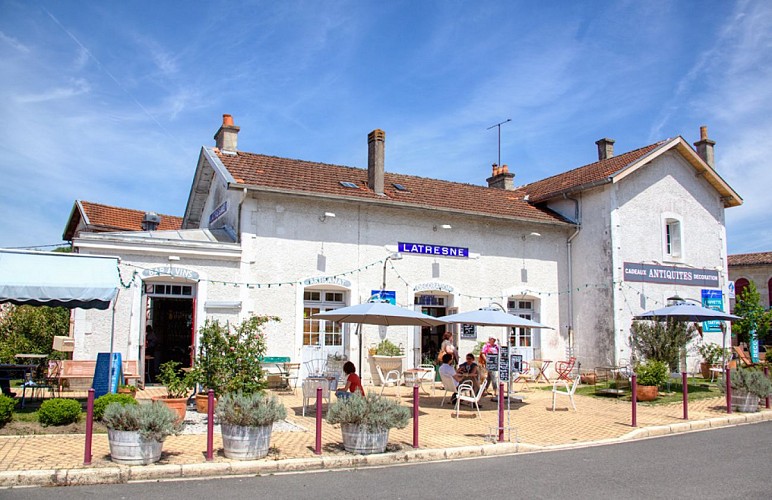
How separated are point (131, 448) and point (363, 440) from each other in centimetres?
266

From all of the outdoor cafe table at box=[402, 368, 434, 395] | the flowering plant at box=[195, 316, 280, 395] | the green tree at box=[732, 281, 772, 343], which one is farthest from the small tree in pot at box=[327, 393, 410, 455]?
the green tree at box=[732, 281, 772, 343]

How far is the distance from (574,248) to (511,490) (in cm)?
1345

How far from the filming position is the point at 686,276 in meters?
19.6

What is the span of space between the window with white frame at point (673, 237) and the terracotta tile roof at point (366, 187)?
3231 mm

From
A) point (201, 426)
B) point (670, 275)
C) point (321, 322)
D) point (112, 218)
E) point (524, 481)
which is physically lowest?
point (524, 481)

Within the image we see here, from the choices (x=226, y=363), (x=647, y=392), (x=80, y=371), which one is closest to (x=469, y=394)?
(x=647, y=392)

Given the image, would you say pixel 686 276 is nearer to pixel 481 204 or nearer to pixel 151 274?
pixel 481 204

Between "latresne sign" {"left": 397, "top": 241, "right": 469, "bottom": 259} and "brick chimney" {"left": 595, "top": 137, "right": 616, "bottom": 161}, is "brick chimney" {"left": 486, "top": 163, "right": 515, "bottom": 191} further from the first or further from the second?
"latresne sign" {"left": 397, "top": 241, "right": 469, "bottom": 259}

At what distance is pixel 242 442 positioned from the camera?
7.49 metres

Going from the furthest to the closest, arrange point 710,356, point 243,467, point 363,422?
point 710,356 < point 363,422 < point 243,467

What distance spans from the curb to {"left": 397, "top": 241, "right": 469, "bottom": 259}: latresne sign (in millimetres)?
7849

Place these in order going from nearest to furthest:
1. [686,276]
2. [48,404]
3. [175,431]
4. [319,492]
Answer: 1. [319,492]
2. [175,431]
3. [48,404]
4. [686,276]

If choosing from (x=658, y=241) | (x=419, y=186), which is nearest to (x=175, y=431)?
(x=419, y=186)

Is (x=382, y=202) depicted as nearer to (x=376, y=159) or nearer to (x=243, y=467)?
(x=376, y=159)
